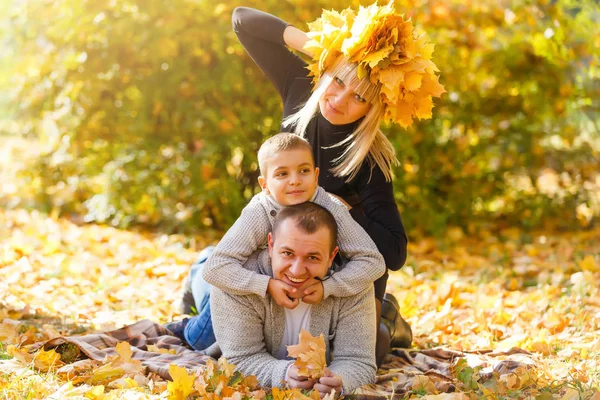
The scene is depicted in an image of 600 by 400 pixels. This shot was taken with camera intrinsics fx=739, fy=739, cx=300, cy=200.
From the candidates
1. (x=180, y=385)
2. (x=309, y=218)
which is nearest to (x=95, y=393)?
(x=180, y=385)

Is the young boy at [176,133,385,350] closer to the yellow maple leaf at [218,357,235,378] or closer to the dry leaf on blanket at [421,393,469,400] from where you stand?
the yellow maple leaf at [218,357,235,378]

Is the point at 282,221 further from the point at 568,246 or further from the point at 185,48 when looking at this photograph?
the point at 568,246

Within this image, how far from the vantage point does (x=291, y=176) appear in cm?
A: 277

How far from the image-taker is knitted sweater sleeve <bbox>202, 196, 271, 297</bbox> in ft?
8.92

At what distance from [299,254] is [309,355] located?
1.18 feet

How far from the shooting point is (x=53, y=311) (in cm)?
381

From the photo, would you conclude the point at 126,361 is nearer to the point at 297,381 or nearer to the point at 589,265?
the point at 297,381

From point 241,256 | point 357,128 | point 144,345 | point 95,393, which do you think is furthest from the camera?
point 144,345

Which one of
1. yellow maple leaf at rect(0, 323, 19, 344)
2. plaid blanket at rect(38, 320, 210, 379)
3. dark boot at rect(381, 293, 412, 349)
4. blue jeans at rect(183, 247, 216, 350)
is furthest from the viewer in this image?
dark boot at rect(381, 293, 412, 349)

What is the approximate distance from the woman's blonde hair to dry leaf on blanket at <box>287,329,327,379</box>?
789 millimetres

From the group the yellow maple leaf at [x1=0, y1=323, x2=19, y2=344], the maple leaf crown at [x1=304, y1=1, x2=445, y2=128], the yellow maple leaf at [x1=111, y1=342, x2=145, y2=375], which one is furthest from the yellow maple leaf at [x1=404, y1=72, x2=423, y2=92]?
the yellow maple leaf at [x1=0, y1=323, x2=19, y2=344]

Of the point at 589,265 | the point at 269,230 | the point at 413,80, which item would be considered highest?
the point at 413,80

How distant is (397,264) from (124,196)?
3466 millimetres

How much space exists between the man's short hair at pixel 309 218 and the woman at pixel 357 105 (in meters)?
0.33
